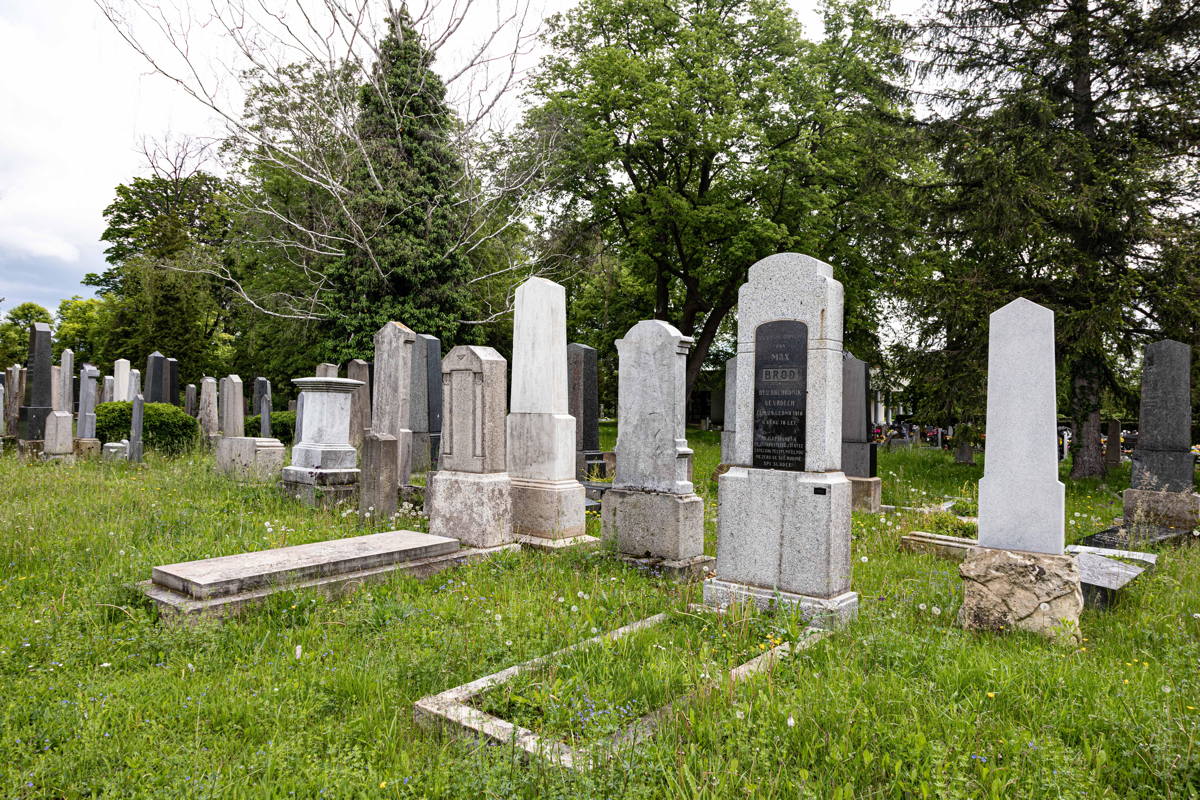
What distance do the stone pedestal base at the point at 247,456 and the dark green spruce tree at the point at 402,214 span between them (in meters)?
9.90

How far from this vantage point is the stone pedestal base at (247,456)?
10.2 m

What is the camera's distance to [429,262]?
20.8 meters

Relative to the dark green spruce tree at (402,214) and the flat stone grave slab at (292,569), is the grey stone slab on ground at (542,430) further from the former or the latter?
the dark green spruce tree at (402,214)

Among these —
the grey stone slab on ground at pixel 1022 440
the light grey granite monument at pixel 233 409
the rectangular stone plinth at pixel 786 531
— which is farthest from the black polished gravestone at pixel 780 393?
the light grey granite monument at pixel 233 409

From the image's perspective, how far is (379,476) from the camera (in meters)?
7.81

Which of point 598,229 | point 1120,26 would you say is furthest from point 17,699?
point 598,229

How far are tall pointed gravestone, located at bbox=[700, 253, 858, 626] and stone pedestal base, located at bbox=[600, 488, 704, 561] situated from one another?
3.58 feet

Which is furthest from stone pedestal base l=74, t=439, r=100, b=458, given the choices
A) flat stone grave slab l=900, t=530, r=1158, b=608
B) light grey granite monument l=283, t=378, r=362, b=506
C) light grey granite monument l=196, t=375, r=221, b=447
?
flat stone grave slab l=900, t=530, r=1158, b=608

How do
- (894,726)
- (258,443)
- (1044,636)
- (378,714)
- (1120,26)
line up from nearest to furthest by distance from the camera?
1. (894,726)
2. (378,714)
3. (1044,636)
4. (258,443)
5. (1120,26)

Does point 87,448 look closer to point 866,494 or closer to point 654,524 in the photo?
point 654,524

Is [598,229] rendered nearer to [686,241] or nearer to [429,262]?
[686,241]

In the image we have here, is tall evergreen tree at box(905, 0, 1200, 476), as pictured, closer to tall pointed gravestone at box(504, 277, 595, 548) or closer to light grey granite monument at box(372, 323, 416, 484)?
tall pointed gravestone at box(504, 277, 595, 548)

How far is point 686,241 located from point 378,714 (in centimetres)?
1861

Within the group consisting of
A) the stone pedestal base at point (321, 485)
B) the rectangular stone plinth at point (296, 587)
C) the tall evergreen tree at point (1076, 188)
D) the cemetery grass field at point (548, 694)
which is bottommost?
the cemetery grass field at point (548, 694)
